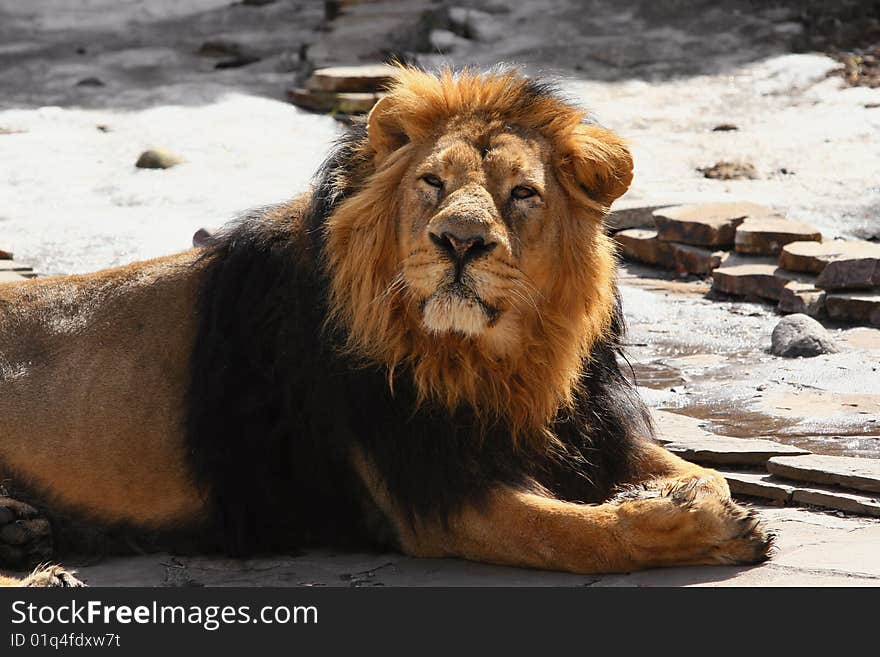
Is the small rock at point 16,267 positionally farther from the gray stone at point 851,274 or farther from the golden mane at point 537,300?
the gray stone at point 851,274

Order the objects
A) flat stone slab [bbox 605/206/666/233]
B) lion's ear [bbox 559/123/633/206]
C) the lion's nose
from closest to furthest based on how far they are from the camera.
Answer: the lion's nose < lion's ear [bbox 559/123/633/206] < flat stone slab [bbox 605/206/666/233]

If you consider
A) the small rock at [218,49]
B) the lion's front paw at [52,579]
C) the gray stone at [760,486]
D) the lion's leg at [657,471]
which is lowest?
the gray stone at [760,486]

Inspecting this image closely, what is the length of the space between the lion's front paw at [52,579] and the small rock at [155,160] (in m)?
6.99

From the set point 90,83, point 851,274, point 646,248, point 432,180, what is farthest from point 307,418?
point 90,83

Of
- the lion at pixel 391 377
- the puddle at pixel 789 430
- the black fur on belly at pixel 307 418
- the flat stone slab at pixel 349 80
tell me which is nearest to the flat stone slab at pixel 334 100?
the flat stone slab at pixel 349 80

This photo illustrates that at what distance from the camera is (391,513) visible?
14.5 ft

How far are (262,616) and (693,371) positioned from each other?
3.68 meters

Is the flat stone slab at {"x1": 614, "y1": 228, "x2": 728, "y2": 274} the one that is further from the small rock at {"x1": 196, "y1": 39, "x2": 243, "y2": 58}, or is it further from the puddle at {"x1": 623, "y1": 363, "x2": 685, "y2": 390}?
the small rock at {"x1": 196, "y1": 39, "x2": 243, "y2": 58}

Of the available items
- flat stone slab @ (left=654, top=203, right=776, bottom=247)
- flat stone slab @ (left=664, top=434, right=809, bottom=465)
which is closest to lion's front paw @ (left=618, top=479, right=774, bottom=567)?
flat stone slab @ (left=664, top=434, right=809, bottom=465)

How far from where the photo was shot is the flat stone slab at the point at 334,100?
1182 centimetres

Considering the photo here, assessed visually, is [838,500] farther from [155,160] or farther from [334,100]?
[334,100]

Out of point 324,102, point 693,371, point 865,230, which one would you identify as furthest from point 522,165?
point 324,102

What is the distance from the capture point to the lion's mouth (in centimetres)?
394

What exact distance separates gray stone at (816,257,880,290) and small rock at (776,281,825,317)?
0.30 ft
